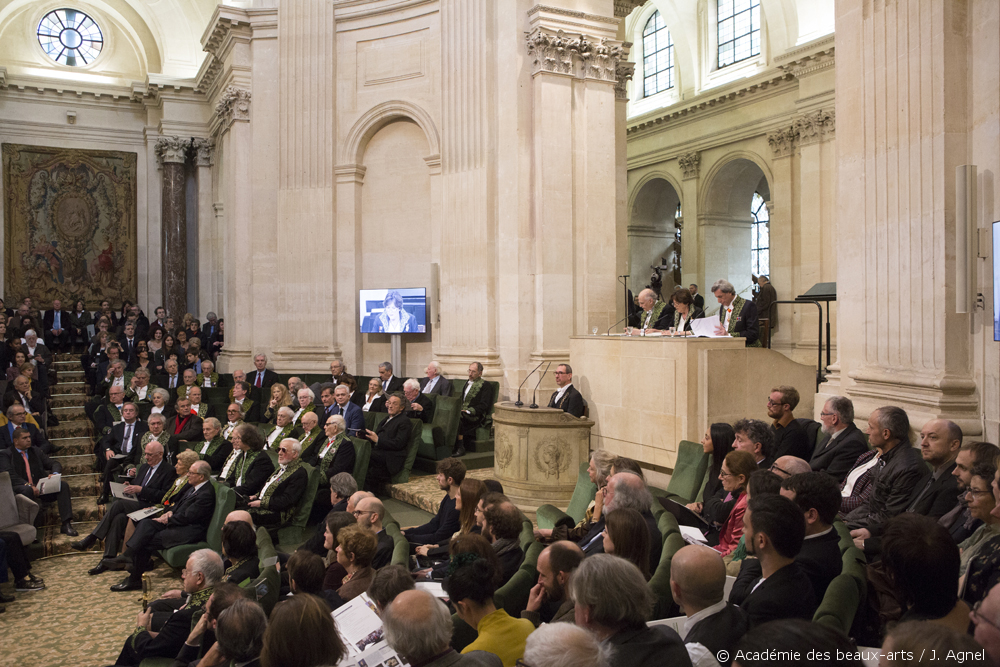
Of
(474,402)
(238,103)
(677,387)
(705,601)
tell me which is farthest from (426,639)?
(238,103)

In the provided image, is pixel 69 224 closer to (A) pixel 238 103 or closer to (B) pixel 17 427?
(A) pixel 238 103

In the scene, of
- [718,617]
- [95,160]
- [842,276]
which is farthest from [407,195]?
[718,617]

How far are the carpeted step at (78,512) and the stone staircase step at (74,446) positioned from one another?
2.13m

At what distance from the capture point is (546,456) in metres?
7.85

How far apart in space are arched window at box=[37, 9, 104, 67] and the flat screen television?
12.4m

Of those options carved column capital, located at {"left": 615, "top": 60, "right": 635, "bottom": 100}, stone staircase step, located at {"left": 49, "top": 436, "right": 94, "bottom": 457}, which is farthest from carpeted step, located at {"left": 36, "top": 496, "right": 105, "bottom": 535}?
carved column capital, located at {"left": 615, "top": 60, "right": 635, "bottom": 100}

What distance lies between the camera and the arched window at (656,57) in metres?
21.2

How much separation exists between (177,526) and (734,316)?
5792mm

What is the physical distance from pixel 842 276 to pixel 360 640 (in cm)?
492

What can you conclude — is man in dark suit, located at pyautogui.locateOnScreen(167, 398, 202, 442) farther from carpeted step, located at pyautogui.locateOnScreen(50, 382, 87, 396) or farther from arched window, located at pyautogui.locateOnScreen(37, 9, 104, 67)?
arched window, located at pyautogui.locateOnScreen(37, 9, 104, 67)

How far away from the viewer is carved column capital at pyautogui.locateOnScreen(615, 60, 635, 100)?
12861 mm

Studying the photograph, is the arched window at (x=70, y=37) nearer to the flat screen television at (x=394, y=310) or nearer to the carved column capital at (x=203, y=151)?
the carved column capital at (x=203, y=151)

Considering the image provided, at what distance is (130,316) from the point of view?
18531 millimetres

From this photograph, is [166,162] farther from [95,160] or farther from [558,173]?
[558,173]
